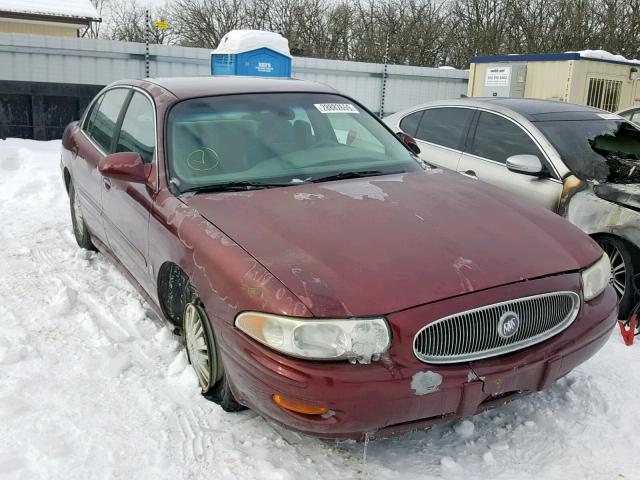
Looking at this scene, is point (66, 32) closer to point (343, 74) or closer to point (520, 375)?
point (343, 74)

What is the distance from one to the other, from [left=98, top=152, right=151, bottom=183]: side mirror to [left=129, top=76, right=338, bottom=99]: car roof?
529 millimetres

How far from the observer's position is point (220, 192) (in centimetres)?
321

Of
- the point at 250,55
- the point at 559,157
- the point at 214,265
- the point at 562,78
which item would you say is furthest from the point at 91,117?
the point at 562,78

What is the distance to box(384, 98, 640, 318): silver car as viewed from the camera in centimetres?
420

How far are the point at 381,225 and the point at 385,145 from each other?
1297 millimetres

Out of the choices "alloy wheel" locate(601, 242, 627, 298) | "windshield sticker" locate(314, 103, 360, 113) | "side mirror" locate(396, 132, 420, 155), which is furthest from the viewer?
"side mirror" locate(396, 132, 420, 155)

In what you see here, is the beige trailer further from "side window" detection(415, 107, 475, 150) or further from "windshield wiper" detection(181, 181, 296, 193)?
"windshield wiper" detection(181, 181, 296, 193)

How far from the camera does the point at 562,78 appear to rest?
11.6 metres

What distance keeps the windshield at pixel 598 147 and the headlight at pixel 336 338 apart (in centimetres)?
307

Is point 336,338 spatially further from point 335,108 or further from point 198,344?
point 335,108

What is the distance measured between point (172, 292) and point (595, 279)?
2131mm

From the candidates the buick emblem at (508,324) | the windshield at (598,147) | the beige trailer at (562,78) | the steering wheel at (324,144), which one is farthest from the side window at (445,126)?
the beige trailer at (562,78)

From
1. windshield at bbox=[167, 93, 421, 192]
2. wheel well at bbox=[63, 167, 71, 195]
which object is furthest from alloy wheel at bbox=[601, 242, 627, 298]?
wheel well at bbox=[63, 167, 71, 195]

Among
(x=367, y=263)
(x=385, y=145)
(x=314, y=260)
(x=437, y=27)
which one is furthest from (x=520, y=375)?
(x=437, y=27)
